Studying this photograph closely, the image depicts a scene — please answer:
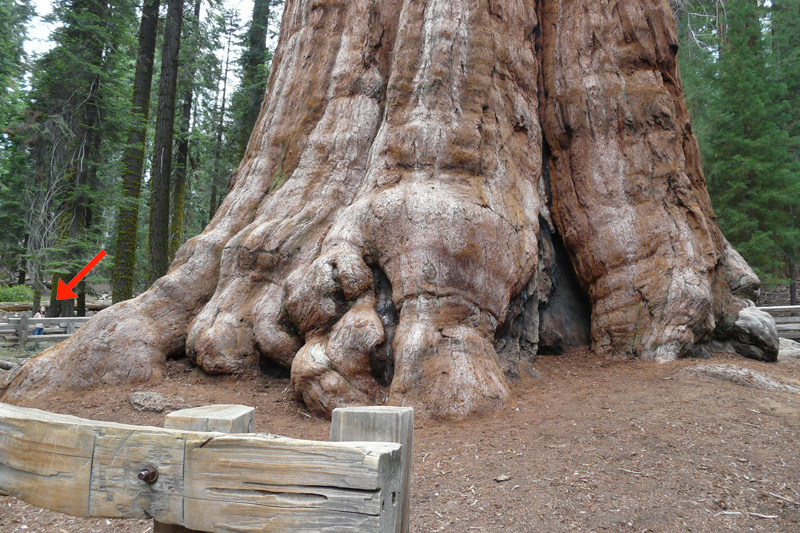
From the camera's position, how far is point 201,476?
163cm

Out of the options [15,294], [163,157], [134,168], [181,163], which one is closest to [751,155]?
[163,157]

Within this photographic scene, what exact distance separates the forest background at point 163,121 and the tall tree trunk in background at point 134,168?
0.03m

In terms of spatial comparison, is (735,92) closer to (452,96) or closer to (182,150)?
(452,96)

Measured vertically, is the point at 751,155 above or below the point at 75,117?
above

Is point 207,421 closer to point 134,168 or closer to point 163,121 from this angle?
point 163,121

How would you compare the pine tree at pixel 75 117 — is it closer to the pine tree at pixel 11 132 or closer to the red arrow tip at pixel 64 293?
Answer: the red arrow tip at pixel 64 293

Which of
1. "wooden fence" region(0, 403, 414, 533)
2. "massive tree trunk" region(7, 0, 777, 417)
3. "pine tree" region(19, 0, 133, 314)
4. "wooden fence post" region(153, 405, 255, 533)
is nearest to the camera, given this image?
"wooden fence" region(0, 403, 414, 533)

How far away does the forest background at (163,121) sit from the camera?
13.6 metres

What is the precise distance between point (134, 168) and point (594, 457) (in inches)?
566

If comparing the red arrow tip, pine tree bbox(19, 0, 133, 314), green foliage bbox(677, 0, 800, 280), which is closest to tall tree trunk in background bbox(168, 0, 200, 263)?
pine tree bbox(19, 0, 133, 314)

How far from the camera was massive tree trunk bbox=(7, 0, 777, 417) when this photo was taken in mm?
5574

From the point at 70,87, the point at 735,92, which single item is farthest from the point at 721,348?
the point at 70,87

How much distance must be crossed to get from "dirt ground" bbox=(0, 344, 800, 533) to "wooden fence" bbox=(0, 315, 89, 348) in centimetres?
969

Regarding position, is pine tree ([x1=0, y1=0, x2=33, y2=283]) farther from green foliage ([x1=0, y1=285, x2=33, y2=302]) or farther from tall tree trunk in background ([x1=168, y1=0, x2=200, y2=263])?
tall tree trunk in background ([x1=168, y1=0, x2=200, y2=263])
